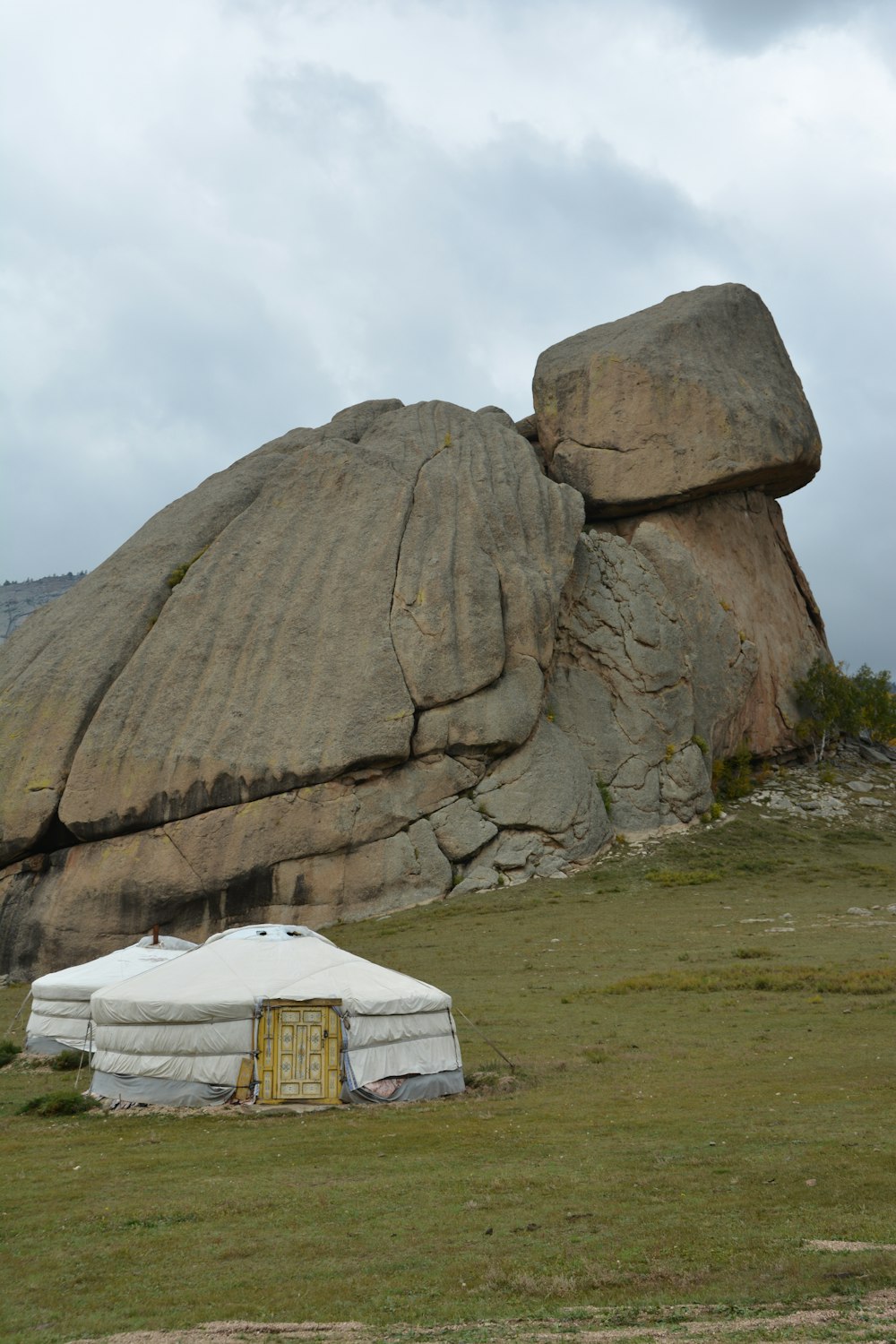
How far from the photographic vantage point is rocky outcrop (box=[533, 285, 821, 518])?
162 ft

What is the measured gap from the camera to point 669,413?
162 ft

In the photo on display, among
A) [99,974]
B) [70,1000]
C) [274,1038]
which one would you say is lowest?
[274,1038]

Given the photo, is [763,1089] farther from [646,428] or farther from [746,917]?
[646,428]

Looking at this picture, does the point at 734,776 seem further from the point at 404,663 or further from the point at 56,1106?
the point at 56,1106

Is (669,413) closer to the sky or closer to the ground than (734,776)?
closer to the sky

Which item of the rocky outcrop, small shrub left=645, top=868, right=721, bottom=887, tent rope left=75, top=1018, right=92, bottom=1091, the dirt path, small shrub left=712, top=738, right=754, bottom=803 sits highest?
the rocky outcrop

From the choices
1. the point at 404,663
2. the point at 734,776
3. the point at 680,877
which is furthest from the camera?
the point at 734,776


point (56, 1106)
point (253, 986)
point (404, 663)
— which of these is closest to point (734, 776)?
point (404, 663)

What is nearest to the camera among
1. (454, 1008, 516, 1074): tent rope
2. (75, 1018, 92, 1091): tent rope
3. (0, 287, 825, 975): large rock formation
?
(454, 1008, 516, 1074): tent rope

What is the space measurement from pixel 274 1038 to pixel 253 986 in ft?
2.85

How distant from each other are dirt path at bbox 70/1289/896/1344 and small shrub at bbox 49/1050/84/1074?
14339mm

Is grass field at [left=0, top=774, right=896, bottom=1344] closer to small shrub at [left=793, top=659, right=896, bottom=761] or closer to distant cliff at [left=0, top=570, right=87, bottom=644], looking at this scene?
small shrub at [left=793, top=659, right=896, bottom=761]

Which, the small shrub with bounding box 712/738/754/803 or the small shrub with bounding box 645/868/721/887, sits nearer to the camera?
the small shrub with bounding box 645/868/721/887

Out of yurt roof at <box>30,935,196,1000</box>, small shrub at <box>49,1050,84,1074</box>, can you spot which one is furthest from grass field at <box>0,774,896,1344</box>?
yurt roof at <box>30,935,196,1000</box>
